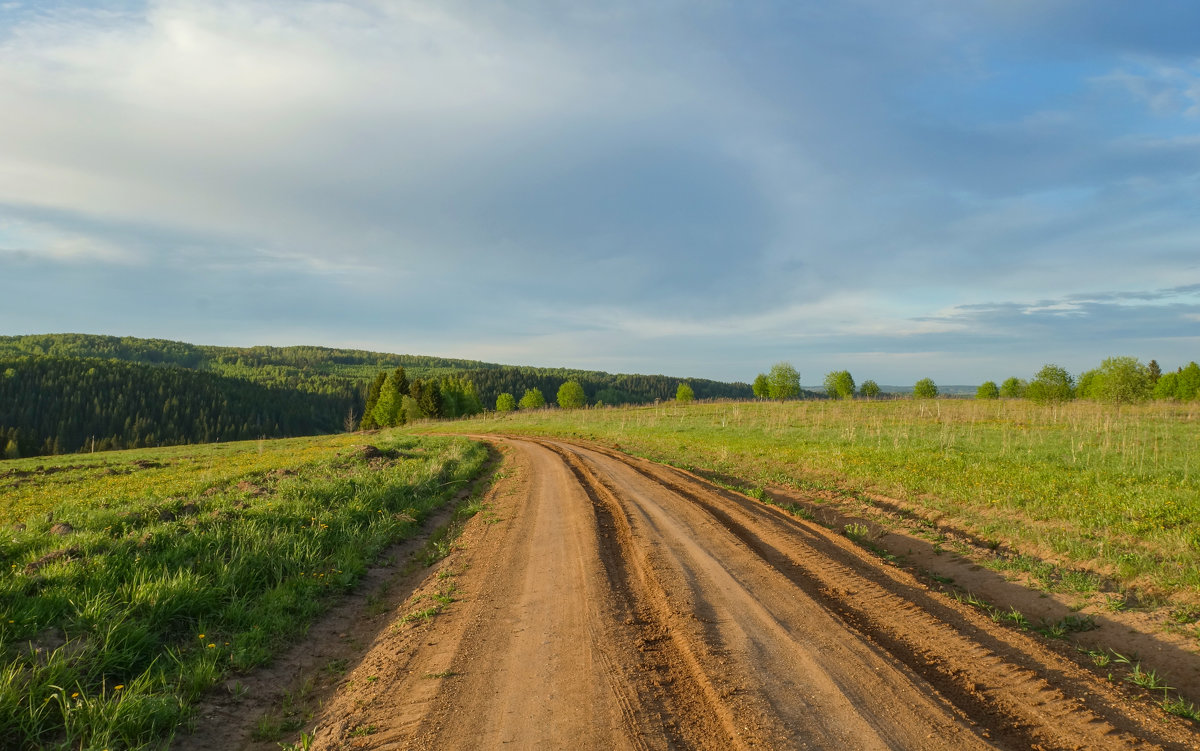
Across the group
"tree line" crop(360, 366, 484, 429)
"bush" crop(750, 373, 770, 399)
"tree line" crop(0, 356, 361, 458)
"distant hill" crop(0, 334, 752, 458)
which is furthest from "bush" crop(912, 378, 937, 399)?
"tree line" crop(0, 356, 361, 458)

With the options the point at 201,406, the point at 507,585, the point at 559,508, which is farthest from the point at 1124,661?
the point at 201,406

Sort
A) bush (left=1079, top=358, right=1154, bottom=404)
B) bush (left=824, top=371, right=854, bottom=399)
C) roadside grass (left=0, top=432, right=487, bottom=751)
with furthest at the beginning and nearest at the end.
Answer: bush (left=824, top=371, right=854, bottom=399) → bush (left=1079, top=358, right=1154, bottom=404) → roadside grass (left=0, top=432, right=487, bottom=751)

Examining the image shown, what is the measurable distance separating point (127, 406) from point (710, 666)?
161m

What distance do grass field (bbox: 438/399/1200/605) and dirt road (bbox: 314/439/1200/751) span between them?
358 cm

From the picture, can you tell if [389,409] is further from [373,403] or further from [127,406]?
[127,406]

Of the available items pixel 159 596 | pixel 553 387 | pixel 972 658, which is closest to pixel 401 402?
pixel 159 596

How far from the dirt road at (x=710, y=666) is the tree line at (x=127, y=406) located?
121848 millimetres

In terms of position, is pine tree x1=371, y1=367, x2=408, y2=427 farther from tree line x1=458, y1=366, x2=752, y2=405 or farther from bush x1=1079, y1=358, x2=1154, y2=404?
tree line x1=458, y1=366, x2=752, y2=405

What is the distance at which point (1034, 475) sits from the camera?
12641mm

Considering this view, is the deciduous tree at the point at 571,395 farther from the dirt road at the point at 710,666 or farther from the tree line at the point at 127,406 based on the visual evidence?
the dirt road at the point at 710,666

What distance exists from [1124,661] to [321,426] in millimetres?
170868

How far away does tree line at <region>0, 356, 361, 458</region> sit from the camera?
111750mm

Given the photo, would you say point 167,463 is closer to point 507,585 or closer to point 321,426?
point 507,585

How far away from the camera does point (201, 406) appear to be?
425 feet
